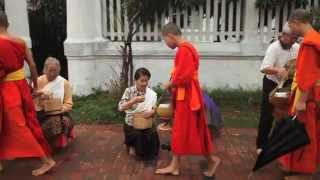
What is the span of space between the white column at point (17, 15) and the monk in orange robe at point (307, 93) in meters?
5.97

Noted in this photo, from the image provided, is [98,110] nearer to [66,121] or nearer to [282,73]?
[66,121]

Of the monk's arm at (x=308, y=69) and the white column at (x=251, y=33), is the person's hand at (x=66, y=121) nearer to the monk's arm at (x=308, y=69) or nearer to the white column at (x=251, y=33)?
the monk's arm at (x=308, y=69)

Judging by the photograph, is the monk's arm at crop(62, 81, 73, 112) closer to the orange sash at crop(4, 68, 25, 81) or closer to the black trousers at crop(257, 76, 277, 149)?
the orange sash at crop(4, 68, 25, 81)

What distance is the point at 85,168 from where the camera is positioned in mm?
5273

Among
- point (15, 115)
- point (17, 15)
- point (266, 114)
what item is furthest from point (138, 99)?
point (17, 15)

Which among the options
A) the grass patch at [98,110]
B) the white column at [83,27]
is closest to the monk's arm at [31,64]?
the grass patch at [98,110]

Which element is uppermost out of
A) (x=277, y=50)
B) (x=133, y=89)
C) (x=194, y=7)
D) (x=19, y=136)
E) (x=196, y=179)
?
(x=194, y=7)

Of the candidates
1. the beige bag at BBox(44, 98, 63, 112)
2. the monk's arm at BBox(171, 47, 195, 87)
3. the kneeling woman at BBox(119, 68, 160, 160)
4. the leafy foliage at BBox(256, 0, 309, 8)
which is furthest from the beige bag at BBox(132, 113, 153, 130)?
the leafy foliage at BBox(256, 0, 309, 8)

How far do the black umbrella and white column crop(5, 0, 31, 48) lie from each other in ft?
19.3

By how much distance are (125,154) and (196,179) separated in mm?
1153

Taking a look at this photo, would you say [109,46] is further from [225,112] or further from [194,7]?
[225,112]

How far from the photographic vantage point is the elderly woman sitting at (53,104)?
5.53 meters

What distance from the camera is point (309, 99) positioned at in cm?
441

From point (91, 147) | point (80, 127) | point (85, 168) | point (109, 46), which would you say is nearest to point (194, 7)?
point (109, 46)
